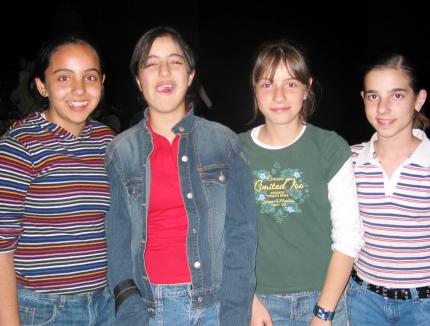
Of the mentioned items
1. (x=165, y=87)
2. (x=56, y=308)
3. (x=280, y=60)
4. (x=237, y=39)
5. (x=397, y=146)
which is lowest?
(x=56, y=308)

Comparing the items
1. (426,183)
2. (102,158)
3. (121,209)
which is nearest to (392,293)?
(426,183)

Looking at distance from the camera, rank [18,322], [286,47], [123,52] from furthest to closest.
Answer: [123,52], [286,47], [18,322]

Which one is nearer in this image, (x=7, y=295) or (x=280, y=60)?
(x=7, y=295)

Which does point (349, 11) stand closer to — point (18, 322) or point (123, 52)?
point (123, 52)

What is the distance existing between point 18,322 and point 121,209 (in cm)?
46

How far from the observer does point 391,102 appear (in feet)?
5.40

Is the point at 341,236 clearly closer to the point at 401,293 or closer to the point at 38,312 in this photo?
the point at 401,293

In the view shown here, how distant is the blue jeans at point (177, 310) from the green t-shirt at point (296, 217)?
0.26 m

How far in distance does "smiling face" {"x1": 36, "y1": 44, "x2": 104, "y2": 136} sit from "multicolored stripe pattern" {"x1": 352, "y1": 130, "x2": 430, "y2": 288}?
1082mm

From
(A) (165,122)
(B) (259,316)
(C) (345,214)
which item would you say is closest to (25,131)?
(A) (165,122)

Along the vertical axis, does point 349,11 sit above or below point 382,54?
above

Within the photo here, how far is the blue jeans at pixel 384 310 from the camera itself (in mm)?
1546

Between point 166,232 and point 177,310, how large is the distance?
0.81 ft

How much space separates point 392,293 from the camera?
157 cm
